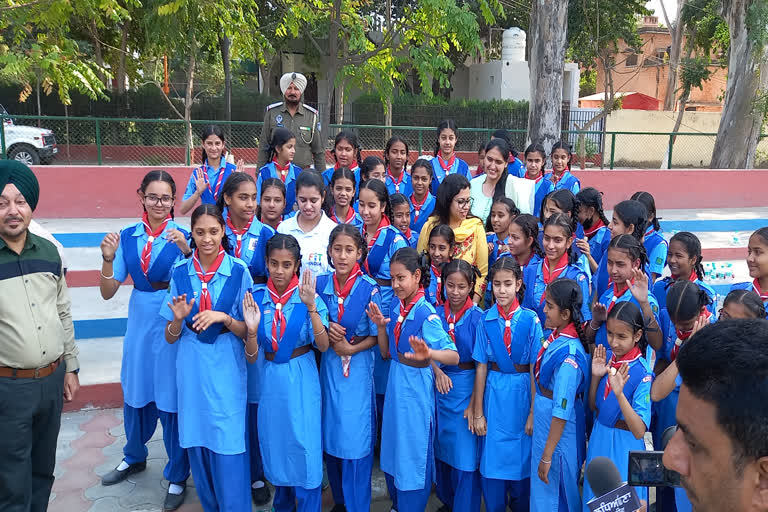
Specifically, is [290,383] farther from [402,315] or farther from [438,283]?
[438,283]

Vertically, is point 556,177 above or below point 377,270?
above

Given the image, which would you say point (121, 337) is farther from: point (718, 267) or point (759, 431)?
point (718, 267)

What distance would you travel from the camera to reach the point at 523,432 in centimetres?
323

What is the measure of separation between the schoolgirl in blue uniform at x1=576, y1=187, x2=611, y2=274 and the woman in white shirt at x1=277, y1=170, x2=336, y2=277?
5.98 ft

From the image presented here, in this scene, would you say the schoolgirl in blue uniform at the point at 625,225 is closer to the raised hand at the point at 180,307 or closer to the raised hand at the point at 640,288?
the raised hand at the point at 640,288

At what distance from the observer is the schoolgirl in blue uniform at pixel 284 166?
4.89 meters

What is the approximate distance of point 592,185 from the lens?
11773 mm

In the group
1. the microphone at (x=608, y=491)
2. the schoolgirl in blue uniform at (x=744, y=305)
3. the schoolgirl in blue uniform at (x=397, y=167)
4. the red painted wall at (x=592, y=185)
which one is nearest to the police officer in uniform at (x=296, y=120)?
the schoolgirl in blue uniform at (x=397, y=167)

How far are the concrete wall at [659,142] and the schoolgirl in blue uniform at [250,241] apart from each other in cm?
1013

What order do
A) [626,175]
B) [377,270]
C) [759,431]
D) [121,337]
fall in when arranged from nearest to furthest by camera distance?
1. [759,431]
2. [377,270]
3. [121,337]
4. [626,175]

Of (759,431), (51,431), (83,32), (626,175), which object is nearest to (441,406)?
(51,431)

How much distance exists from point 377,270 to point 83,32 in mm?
15822

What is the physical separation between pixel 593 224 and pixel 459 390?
1908 millimetres

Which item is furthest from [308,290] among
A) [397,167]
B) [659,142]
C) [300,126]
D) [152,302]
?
[659,142]
